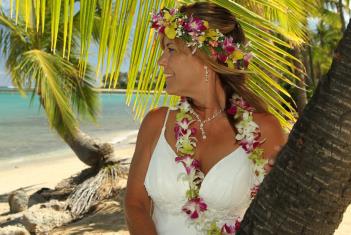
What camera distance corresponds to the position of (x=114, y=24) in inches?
81.9

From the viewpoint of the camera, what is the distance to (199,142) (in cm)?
228

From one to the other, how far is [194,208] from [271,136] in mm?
464

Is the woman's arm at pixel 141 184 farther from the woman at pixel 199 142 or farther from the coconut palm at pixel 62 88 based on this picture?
the coconut palm at pixel 62 88

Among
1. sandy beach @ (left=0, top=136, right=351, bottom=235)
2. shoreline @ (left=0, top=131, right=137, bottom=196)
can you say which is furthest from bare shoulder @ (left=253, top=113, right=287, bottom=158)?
shoreline @ (left=0, top=131, right=137, bottom=196)

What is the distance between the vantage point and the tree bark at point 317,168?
3.51 ft

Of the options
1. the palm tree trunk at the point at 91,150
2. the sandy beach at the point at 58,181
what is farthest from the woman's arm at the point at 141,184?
the palm tree trunk at the point at 91,150

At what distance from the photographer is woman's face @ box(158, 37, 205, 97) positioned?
2121 mm

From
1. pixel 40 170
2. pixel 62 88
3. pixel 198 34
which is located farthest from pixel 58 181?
pixel 198 34

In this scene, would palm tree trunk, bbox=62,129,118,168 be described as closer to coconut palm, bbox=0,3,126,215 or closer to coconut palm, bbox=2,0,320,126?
coconut palm, bbox=0,3,126,215

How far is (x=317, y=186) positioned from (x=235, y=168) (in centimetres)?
102

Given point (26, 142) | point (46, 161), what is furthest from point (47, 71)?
point (26, 142)

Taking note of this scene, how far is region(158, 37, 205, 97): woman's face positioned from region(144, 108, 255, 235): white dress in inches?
10.8

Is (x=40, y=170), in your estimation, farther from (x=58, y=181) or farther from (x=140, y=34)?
(x=140, y=34)

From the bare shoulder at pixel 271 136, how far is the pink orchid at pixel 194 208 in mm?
354
